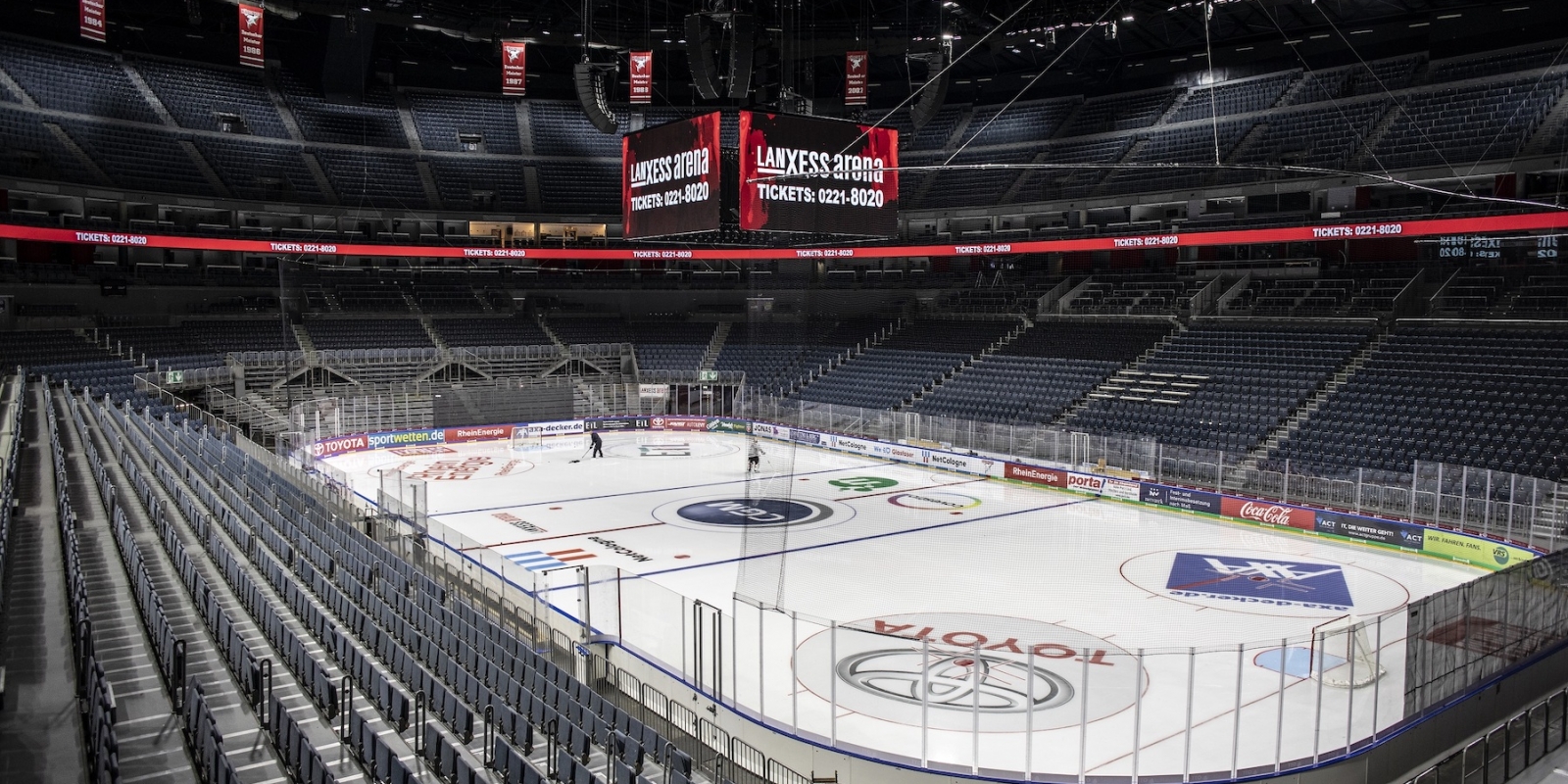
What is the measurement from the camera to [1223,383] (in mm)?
30594

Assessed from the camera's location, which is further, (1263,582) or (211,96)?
(211,96)

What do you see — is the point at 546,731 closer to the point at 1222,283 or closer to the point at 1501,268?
the point at 1501,268

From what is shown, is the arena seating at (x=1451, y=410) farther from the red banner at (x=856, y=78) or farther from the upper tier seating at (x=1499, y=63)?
the red banner at (x=856, y=78)

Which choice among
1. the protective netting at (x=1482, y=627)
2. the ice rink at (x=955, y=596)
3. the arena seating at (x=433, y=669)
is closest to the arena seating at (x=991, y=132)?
the ice rink at (x=955, y=596)

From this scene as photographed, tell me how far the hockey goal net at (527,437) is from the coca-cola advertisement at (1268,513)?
23528mm

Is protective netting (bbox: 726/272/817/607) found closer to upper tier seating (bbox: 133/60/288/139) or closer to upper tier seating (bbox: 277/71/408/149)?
upper tier seating (bbox: 277/71/408/149)

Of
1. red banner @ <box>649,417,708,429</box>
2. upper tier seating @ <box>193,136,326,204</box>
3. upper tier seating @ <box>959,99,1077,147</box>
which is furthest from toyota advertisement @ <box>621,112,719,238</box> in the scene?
upper tier seating @ <box>959,99,1077,147</box>

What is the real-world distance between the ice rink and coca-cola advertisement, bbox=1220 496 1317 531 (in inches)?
14.1

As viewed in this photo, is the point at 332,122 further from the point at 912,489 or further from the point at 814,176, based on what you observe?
the point at 814,176

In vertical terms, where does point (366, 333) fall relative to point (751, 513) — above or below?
above

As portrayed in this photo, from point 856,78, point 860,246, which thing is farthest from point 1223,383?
point 860,246

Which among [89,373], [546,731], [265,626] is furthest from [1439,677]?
[89,373]

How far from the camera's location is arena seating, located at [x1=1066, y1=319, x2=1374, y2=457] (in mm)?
28078

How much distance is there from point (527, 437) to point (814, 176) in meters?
21.3
